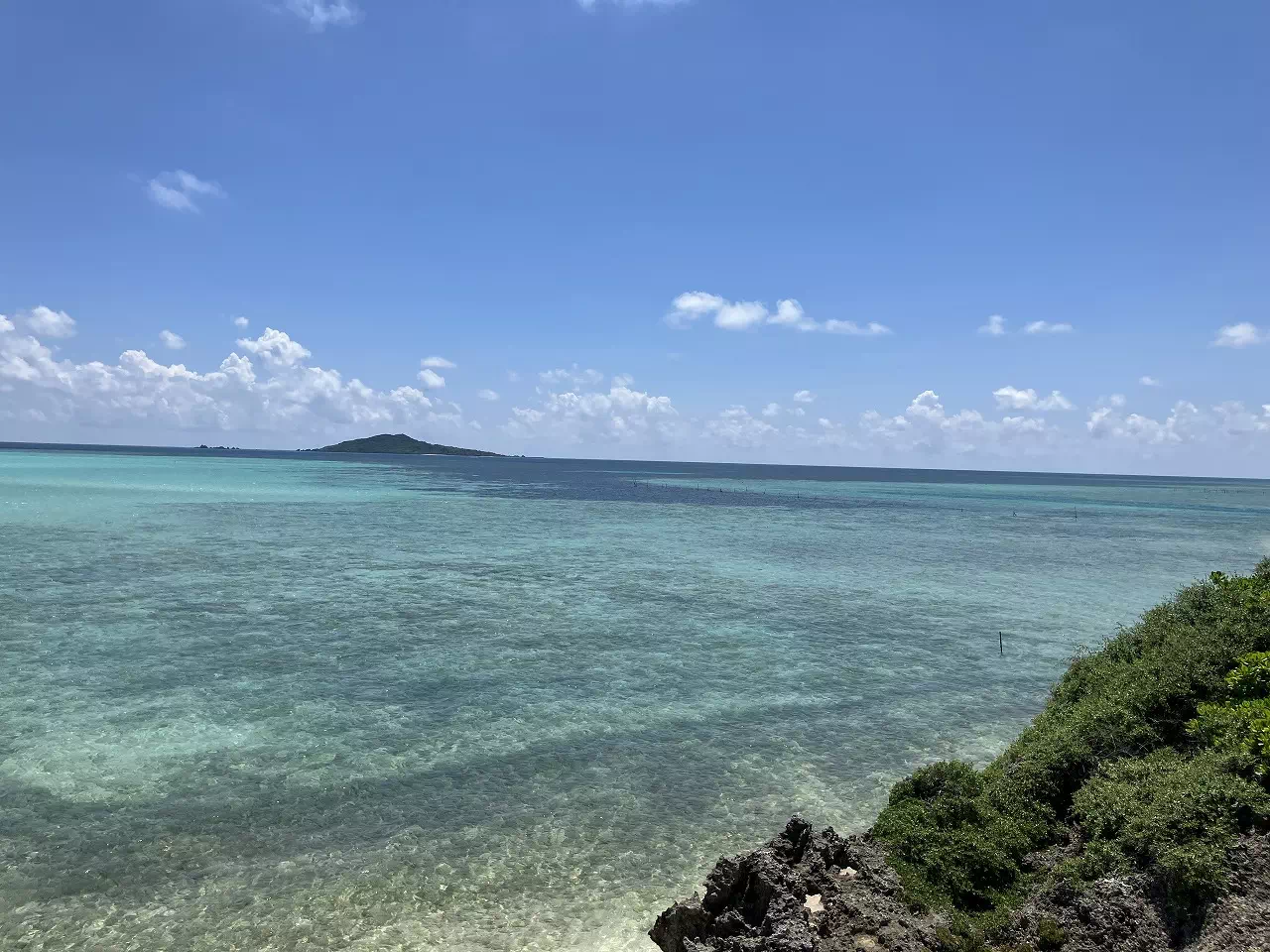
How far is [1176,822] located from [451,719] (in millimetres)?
17345

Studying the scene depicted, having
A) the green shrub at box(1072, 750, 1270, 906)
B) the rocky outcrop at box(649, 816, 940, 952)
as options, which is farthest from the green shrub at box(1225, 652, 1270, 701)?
the rocky outcrop at box(649, 816, 940, 952)

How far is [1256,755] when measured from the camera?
10836 millimetres

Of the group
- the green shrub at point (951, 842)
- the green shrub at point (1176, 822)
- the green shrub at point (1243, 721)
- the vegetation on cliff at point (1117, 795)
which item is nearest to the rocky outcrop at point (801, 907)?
the green shrub at point (951, 842)

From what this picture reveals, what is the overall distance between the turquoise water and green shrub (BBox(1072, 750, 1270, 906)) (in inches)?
233

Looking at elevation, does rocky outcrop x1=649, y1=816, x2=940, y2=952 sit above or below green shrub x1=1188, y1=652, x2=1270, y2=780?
below

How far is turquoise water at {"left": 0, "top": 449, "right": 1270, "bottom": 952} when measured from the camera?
1283cm

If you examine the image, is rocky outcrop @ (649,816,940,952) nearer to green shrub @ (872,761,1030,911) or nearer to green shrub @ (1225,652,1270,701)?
green shrub @ (872,761,1030,911)

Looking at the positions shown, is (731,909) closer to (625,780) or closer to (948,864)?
(948,864)

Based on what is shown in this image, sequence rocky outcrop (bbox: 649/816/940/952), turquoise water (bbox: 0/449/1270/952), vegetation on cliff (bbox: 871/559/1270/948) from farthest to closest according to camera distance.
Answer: turquoise water (bbox: 0/449/1270/952) → vegetation on cliff (bbox: 871/559/1270/948) → rocky outcrop (bbox: 649/816/940/952)

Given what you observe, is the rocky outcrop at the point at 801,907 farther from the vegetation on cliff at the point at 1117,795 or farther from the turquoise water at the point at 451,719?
the turquoise water at the point at 451,719

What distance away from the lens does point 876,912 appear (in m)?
10.1

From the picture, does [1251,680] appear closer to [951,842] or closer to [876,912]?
[951,842]

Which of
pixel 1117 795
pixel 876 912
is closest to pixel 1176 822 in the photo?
pixel 1117 795

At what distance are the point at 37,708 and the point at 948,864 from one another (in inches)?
948
